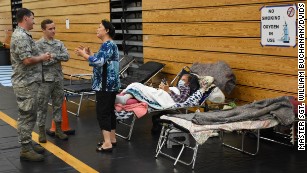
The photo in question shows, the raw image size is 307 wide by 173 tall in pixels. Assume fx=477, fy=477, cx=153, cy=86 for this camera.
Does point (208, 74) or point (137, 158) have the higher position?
point (208, 74)

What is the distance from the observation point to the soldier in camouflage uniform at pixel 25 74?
586 centimetres

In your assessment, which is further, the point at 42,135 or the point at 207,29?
the point at 207,29

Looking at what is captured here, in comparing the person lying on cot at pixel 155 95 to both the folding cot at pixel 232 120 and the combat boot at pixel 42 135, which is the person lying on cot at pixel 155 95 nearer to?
the folding cot at pixel 232 120

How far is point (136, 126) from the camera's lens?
8164 millimetres

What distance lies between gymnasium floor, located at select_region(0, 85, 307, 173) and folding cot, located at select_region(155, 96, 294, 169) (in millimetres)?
232

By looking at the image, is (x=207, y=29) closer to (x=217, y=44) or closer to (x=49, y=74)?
(x=217, y=44)

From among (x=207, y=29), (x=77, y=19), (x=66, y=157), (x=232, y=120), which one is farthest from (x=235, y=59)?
(x=77, y=19)

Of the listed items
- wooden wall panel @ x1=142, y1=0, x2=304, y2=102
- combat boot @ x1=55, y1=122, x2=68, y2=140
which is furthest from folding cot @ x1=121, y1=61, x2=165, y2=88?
combat boot @ x1=55, y1=122, x2=68, y2=140

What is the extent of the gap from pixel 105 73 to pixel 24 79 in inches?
41.1

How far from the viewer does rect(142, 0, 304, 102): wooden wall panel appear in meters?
7.12

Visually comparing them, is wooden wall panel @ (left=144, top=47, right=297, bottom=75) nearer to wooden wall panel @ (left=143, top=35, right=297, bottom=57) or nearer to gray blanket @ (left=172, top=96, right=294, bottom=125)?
wooden wall panel @ (left=143, top=35, right=297, bottom=57)

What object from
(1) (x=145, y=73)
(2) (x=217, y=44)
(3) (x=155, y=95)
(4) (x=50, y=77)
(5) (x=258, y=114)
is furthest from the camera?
(1) (x=145, y=73)

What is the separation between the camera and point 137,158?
6.20m

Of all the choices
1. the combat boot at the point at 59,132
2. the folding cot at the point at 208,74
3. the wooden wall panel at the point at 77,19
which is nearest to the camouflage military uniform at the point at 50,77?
the combat boot at the point at 59,132
